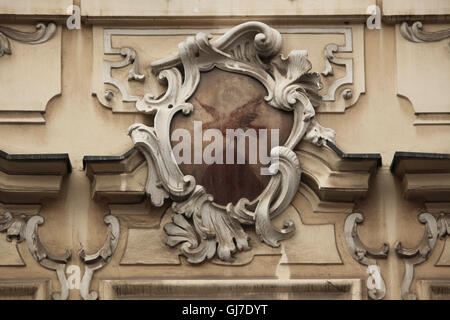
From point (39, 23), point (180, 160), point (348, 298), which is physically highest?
point (39, 23)

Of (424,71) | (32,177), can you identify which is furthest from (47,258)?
(424,71)

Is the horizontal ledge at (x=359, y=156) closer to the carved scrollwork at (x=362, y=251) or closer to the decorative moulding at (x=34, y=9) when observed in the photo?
the carved scrollwork at (x=362, y=251)

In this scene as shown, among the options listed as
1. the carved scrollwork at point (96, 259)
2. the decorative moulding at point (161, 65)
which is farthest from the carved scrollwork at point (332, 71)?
the carved scrollwork at point (96, 259)

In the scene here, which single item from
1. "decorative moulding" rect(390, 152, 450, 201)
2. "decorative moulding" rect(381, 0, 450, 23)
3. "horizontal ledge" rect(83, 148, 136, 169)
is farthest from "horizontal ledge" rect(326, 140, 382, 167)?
"horizontal ledge" rect(83, 148, 136, 169)

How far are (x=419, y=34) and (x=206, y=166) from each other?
1747mm

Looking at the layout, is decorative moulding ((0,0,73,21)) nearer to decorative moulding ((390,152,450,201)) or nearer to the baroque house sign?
the baroque house sign

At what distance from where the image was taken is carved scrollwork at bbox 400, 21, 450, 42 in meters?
14.9

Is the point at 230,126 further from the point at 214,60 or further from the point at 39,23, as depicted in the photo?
the point at 39,23

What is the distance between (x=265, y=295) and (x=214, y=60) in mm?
1651

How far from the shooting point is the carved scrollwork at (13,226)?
47.7 ft

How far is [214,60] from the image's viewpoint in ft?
48.5

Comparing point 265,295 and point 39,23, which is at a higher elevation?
point 39,23

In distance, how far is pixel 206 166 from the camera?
574 inches

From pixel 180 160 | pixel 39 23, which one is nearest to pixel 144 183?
pixel 180 160
